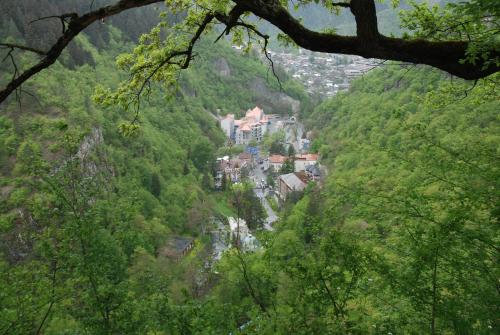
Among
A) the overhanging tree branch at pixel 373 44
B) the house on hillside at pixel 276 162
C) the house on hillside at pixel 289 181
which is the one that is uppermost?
the overhanging tree branch at pixel 373 44

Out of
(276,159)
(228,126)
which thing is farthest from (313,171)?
(228,126)

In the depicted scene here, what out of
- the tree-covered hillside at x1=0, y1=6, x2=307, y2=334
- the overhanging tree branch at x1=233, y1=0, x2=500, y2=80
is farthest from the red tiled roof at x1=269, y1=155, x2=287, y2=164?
the overhanging tree branch at x1=233, y1=0, x2=500, y2=80

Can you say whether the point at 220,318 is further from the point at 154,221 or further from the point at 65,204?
the point at 154,221

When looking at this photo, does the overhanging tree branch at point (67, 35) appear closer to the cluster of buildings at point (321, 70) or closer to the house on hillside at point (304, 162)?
the house on hillside at point (304, 162)

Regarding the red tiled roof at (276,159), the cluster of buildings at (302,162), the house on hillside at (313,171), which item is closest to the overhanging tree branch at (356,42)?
the house on hillside at (313,171)

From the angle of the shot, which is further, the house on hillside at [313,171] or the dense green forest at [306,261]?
the house on hillside at [313,171]

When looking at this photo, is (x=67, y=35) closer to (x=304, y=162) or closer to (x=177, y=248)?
(x=177, y=248)

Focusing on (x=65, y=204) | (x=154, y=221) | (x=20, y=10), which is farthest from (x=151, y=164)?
(x=65, y=204)

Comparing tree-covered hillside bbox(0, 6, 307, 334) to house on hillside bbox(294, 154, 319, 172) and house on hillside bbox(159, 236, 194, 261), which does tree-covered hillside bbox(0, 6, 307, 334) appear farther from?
house on hillside bbox(294, 154, 319, 172)
